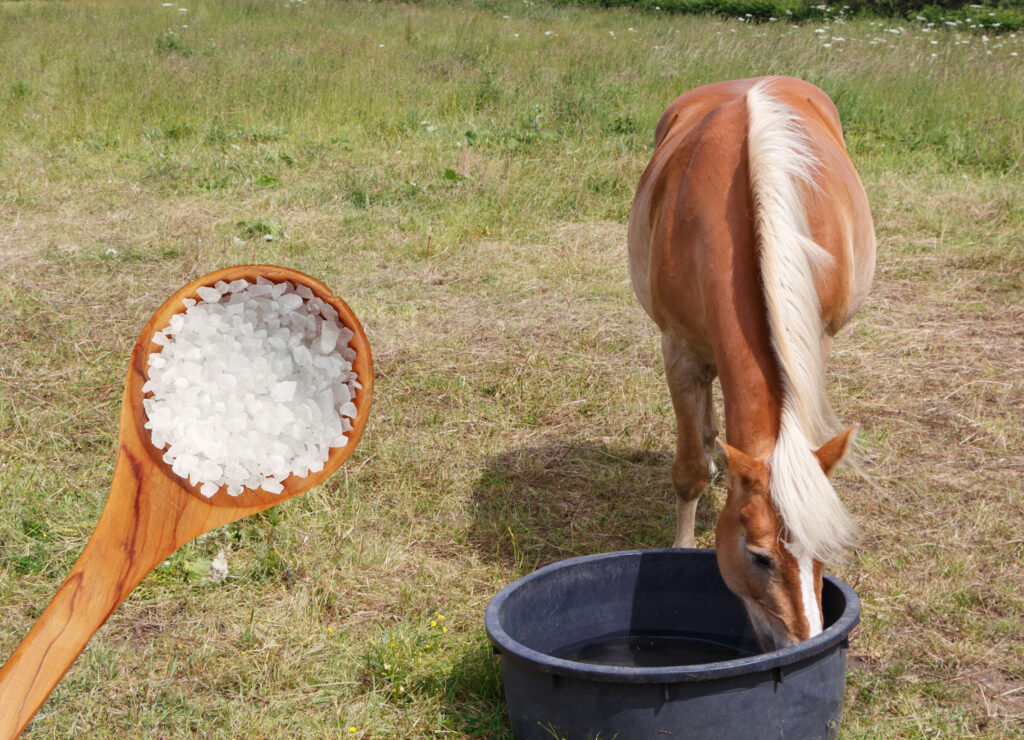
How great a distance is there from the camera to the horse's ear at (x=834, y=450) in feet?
6.35

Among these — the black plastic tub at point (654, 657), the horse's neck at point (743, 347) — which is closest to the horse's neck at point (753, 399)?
the horse's neck at point (743, 347)

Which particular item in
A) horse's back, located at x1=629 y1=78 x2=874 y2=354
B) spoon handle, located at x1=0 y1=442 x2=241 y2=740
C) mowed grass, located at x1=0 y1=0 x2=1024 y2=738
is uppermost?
horse's back, located at x1=629 y1=78 x2=874 y2=354

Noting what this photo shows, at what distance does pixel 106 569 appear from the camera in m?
1.72

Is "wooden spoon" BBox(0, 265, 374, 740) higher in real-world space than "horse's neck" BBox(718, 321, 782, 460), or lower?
lower

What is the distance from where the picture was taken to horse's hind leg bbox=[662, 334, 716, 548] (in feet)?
9.27

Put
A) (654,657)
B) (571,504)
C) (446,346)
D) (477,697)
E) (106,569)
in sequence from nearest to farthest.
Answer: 1. (106,569)
2. (477,697)
3. (654,657)
4. (571,504)
5. (446,346)

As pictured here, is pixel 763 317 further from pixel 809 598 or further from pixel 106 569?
pixel 106 569

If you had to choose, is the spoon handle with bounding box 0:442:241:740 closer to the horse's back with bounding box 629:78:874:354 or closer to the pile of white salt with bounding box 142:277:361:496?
the pile of white salt with bounding box 142:277:361:496

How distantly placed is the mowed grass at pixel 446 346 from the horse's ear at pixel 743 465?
0.72m

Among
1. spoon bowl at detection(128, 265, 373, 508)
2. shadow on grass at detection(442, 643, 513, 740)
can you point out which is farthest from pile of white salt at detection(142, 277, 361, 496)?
shadow on grass at detection(442, 643, 513, 740)

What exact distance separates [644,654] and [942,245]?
4524 mm

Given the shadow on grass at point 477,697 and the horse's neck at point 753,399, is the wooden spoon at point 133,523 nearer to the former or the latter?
the shadow on grass at point 477,697

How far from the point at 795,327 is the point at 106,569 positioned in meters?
1.50

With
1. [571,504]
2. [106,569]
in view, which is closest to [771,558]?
[106,569]
